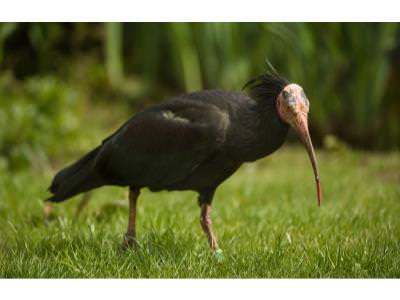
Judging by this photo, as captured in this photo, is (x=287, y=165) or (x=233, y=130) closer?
(x=233, y=130)

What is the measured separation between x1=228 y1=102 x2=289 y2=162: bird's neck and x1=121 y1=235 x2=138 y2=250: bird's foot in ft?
2.24

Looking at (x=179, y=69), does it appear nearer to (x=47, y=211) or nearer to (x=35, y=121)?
(x=35, y=121)

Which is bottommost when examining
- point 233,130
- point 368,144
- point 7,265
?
point 368,144

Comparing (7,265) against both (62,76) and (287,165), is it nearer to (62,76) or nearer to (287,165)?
(287,165)

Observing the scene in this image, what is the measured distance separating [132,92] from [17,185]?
110 inches

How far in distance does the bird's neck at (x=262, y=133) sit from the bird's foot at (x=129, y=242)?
0.68 meters

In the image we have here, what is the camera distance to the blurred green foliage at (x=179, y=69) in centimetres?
625

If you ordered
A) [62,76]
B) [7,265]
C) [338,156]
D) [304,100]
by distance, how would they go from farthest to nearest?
1. [62,76]
2. [338,156]
3. [7,265]
4. [304,100]

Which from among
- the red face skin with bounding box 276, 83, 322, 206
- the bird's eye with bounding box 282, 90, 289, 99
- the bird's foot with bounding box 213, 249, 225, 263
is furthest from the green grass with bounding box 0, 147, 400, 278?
the bird's eye with bounding box 282, 90, 289, 99

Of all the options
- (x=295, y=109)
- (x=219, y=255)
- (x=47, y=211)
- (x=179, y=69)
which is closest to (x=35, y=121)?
(x=179, y=69)

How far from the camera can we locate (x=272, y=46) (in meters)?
6.62

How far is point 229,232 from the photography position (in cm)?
407

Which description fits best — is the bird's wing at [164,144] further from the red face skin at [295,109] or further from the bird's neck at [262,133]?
the red face skin at [295,109]

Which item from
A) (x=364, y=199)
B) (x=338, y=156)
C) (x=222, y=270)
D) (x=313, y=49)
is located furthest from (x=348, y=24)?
(x=222, y=270)
